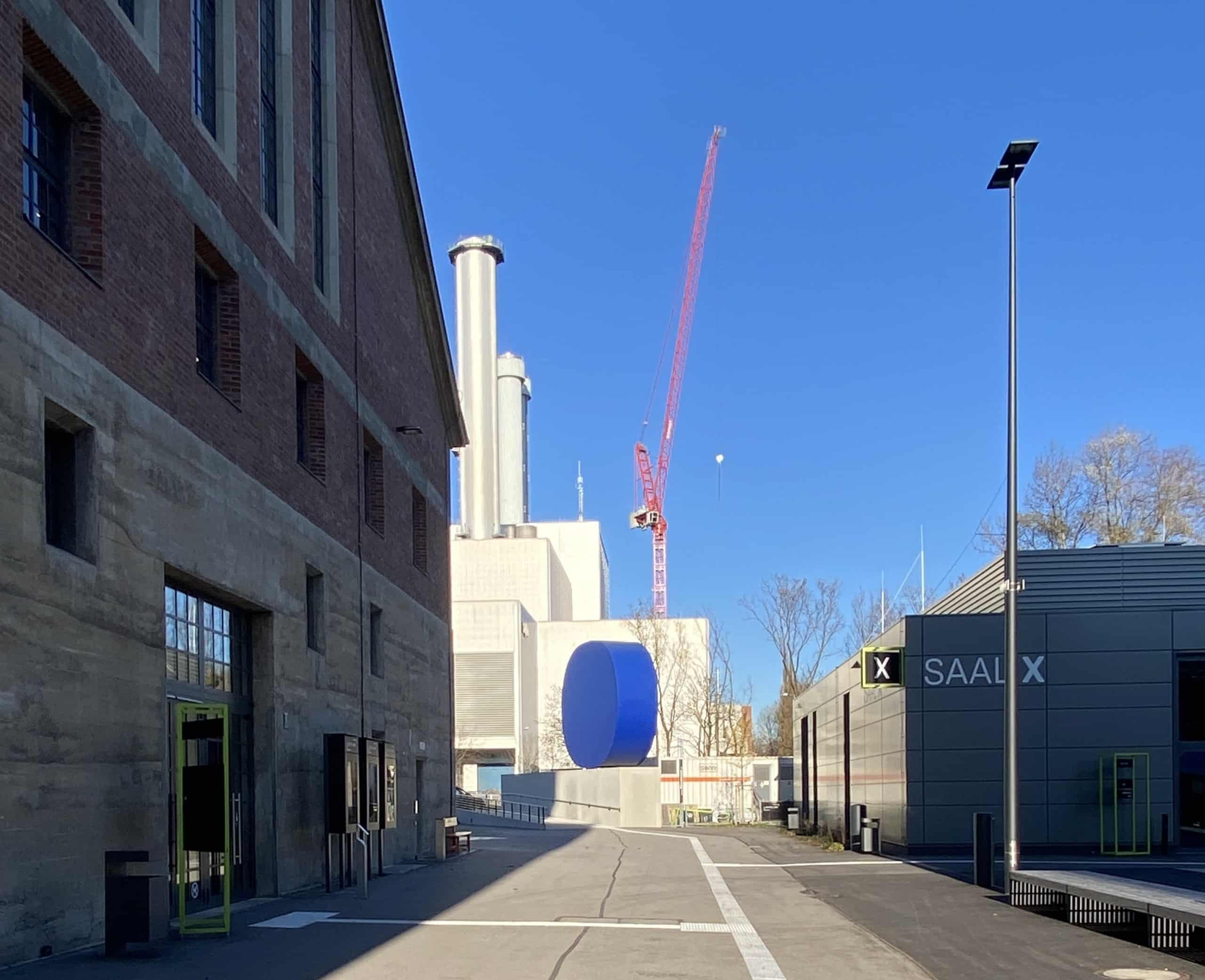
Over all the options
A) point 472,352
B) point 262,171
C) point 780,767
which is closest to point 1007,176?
point 262,171

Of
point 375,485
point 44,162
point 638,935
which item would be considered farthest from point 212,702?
point 375,485

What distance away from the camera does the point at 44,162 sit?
1370 cm

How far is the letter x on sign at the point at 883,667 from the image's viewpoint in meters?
27.5

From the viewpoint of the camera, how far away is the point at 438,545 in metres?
36.0

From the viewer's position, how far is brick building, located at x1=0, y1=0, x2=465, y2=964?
40.4 feet

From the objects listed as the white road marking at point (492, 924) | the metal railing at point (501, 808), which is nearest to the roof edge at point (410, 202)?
the white road marking at point (492, 924)

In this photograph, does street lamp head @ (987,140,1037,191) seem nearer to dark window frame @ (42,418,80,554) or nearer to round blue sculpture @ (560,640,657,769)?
dark window frame @ (42,418,80,554)

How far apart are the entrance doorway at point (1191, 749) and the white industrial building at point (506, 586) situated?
48.5 metres

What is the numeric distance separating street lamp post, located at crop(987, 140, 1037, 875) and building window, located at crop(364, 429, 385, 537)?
14.3 meters

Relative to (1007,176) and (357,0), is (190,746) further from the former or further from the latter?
(357,0)

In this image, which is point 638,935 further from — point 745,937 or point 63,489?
point 63,489

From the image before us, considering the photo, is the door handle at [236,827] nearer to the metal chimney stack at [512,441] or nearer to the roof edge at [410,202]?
the roof edge at [410,202]

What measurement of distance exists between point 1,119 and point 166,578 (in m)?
6.16

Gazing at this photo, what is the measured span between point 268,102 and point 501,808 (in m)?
46.0
